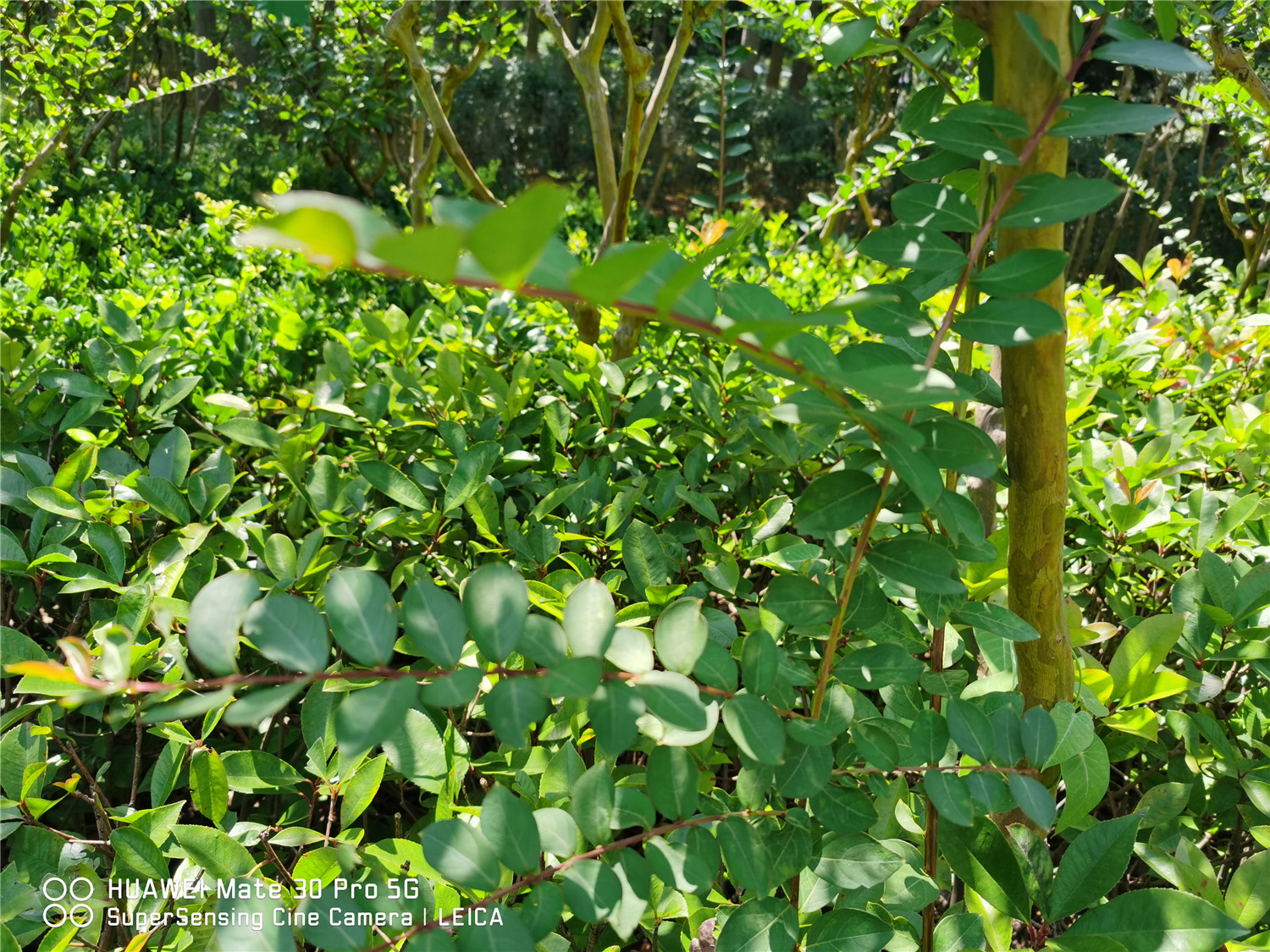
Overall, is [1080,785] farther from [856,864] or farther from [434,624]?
[434,624]

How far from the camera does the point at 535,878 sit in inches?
22.8

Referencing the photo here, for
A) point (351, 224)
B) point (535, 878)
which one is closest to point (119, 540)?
point (535, 878)

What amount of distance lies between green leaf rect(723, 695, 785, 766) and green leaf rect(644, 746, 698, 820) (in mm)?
44

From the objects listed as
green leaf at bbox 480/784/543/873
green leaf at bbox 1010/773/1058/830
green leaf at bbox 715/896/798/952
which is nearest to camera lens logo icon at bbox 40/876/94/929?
green leaf at bbox 480/784/543/873

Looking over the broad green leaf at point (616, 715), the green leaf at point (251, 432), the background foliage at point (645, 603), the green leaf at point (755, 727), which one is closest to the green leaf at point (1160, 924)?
the background foliage at point (645, 603)

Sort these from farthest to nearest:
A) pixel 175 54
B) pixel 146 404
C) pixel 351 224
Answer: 1. pixel 175 54
2. pixel 146 404
3. pixel 351 224

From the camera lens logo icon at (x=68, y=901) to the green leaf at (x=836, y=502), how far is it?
0.74 metres

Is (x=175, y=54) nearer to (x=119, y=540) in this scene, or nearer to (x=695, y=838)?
(x=119, y=540)

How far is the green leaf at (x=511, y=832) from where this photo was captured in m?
0.57

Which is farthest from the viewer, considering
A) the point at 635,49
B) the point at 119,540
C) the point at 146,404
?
the point at 635,49

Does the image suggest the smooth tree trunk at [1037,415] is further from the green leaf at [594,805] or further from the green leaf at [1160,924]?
the green leaf at [594,805]

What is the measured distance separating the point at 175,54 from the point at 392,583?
11622mm

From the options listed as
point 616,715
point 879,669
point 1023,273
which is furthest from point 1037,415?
point 616,715

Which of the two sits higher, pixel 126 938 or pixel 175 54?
pixel 175 54
